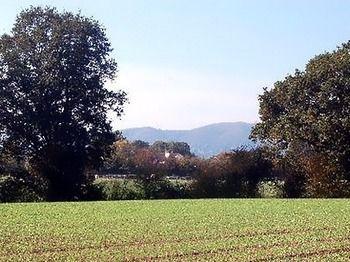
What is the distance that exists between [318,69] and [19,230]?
1268 inches

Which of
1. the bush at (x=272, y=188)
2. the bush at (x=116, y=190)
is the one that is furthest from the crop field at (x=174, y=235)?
the bush at (x=272, y=188)

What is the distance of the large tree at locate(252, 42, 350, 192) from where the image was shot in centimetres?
4534

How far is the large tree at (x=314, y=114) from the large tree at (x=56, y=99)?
1252 cm

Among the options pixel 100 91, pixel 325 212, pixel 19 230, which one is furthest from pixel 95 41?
pixel 19 230

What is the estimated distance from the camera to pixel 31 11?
4878 cm

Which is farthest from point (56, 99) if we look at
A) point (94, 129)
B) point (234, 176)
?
point (234, 176)

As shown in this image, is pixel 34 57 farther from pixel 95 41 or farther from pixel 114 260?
pixel 114 260

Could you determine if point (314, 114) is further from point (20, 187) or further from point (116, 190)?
point (20, 187)

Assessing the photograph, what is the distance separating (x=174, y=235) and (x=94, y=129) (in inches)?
1143

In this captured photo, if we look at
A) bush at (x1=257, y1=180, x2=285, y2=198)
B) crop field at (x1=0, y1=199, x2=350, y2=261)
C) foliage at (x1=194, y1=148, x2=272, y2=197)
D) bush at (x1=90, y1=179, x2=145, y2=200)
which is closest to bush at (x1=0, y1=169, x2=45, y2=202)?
bush at (x1=90, y1=179, x2=145, y2=200)

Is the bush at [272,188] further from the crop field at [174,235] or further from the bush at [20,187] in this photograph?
the crop field at [174,235]

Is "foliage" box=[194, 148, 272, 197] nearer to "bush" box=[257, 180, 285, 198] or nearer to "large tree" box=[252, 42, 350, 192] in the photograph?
"bush" box=[257, 180, 285, 198]

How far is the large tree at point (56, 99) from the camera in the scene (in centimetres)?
4556

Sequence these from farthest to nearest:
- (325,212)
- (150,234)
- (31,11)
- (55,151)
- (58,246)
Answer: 1. (31,11)
2. (55,151)
3. (325,212)
4. (150,234)
5. (58,246)
